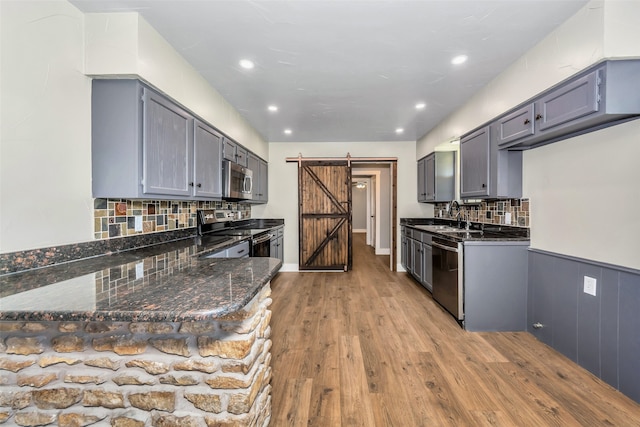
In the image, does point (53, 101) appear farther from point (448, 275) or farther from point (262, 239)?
point (448, 275)

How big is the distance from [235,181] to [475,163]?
281 cm

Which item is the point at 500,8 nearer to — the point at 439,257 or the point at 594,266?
the point at 594,266

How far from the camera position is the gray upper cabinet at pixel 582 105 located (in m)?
1.67

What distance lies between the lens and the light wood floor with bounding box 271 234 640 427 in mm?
1632

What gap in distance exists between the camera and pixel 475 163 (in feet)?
10.3


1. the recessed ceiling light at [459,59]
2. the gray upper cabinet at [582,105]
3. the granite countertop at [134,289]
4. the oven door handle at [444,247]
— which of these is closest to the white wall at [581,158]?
the gray upper cabinet at [582,105]

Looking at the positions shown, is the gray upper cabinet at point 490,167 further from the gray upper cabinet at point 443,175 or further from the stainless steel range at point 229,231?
the stainless steel range at point 229,231

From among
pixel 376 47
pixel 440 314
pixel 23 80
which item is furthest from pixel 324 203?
pixel 23 80

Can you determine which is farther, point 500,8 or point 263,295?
point 500,8

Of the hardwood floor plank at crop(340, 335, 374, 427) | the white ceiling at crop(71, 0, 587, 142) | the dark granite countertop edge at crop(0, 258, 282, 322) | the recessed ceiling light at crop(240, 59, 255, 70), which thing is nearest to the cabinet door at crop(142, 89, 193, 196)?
the white ceiling at crop(71, 0, 587, 142)

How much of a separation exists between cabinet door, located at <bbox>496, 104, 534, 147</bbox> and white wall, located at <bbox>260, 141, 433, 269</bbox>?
2553 millimetres

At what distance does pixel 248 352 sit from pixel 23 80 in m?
1.83

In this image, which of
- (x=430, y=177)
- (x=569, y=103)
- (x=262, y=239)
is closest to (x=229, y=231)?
Result: (x=262, y=239)

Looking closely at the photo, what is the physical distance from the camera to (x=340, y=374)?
2.02 metres
